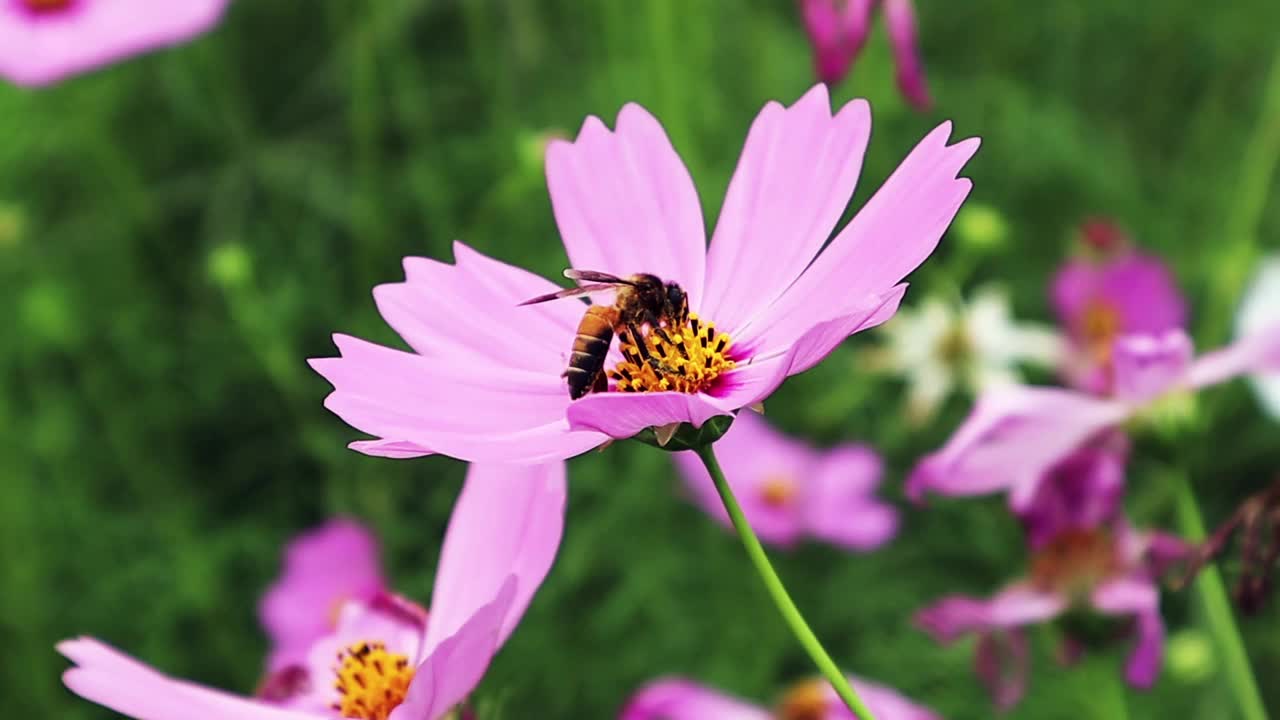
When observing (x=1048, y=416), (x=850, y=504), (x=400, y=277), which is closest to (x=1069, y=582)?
(x=1048, y=416)

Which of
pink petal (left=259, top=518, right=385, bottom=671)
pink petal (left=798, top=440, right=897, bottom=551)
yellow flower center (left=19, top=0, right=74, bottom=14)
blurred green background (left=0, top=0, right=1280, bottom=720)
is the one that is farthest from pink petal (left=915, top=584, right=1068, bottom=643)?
yellow flower center (left=19, top=0, right=74, bottom=14)

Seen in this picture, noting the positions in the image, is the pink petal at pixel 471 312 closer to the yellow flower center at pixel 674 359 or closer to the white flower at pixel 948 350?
the yellow flower center at pixel 674 359

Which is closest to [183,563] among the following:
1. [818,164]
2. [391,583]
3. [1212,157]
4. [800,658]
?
[391,583]

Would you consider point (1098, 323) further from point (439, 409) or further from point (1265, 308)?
point (439, 409)

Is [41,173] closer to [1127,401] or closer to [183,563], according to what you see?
[183,563]

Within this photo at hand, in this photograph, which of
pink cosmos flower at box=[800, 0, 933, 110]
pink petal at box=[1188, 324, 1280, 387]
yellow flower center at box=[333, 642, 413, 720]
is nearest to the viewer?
yellow flower center at box=[333, 642, 413, 720]

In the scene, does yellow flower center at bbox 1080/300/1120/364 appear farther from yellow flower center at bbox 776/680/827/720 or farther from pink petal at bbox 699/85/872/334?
pink petal at bbox 699/85/872/334
